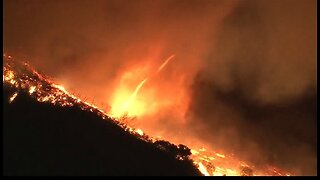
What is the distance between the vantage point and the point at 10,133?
85.9 ft

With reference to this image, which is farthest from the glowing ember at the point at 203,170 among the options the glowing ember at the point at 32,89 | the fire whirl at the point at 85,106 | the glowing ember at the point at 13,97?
the glowing ember at the point at 13,97

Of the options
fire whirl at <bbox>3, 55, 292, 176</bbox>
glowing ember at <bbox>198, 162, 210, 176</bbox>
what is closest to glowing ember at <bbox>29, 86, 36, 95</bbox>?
fire whirl at <bbox>3, 55, 292, 176</bbox>

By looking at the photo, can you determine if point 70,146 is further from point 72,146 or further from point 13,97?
point 13,97

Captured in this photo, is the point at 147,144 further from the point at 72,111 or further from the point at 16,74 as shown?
the point at 16,74

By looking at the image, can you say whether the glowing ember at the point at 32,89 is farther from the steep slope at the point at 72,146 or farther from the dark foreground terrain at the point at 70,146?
A: the dark foreground terrain at the point at 70,146

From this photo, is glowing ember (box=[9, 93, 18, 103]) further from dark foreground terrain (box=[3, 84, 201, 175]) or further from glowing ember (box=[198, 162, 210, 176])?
glowing ember (box=[198, 162, 210, 176])

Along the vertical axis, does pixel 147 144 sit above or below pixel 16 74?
below

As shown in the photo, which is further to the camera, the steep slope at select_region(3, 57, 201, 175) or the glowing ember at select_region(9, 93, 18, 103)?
the glowing ember at select_region(9, 93, 18, 103)

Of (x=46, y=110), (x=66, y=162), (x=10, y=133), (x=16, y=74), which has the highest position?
(x=16, y=74)

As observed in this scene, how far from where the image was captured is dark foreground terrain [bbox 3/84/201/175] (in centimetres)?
2445

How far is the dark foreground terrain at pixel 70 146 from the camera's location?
24.5 m

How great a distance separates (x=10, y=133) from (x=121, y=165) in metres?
6.93

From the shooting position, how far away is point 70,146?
85.2ft

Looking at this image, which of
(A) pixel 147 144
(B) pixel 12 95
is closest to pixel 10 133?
(B) pixel 12 95
